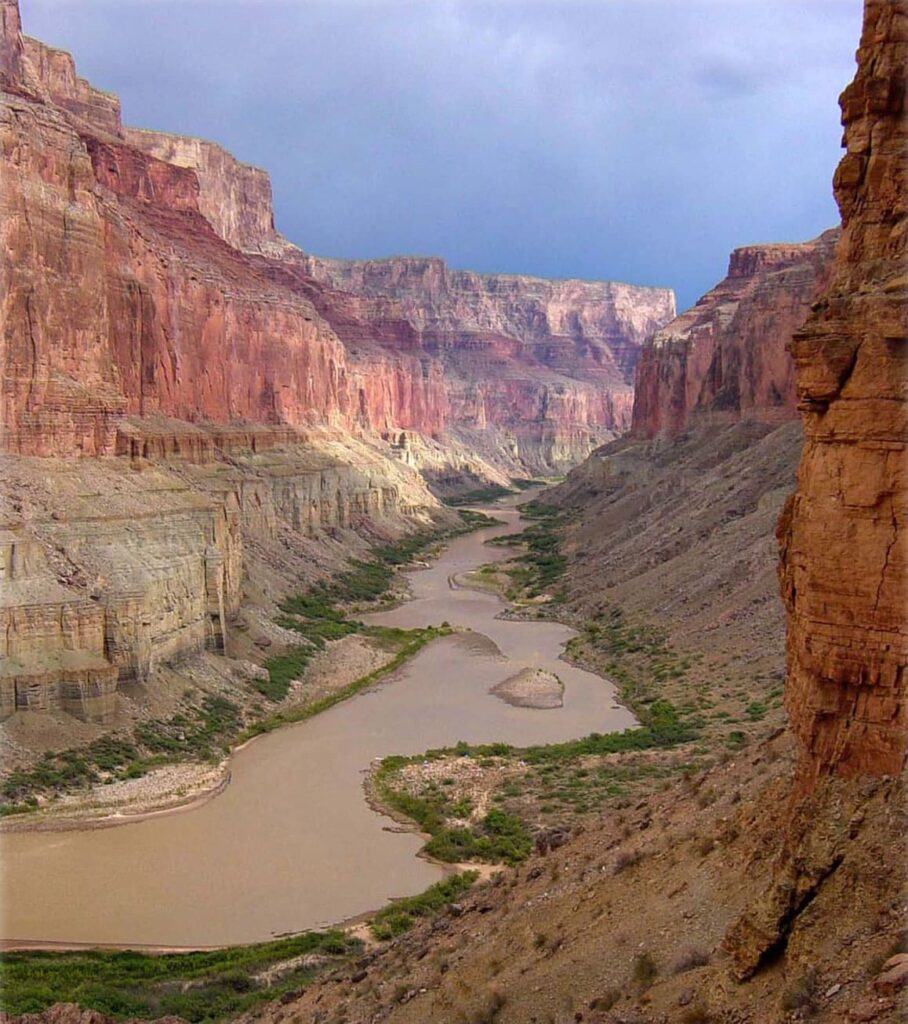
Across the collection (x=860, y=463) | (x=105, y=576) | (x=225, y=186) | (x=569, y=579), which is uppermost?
(x=225, y=186)

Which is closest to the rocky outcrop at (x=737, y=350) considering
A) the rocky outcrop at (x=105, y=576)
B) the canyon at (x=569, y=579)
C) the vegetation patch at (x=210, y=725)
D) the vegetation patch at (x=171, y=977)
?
the canyon at (x=569, y=579)

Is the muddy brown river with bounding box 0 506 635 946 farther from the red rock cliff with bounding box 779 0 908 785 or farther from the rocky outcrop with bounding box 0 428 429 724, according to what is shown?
the red rock cliff with bounding box 779 0 908 785

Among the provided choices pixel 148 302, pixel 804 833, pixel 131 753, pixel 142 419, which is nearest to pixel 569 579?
pixel 142 419

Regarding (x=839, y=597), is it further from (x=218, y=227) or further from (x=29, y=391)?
(x=218, y=227)

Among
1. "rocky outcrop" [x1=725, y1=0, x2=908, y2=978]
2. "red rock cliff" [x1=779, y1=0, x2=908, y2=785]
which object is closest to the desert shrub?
"rocky outcrop" [x1=725, y1=0, x2=908, y2=978]

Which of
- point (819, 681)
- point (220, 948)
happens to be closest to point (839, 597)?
point (819, 681)

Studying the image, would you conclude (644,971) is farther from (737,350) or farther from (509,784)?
(737,350)
